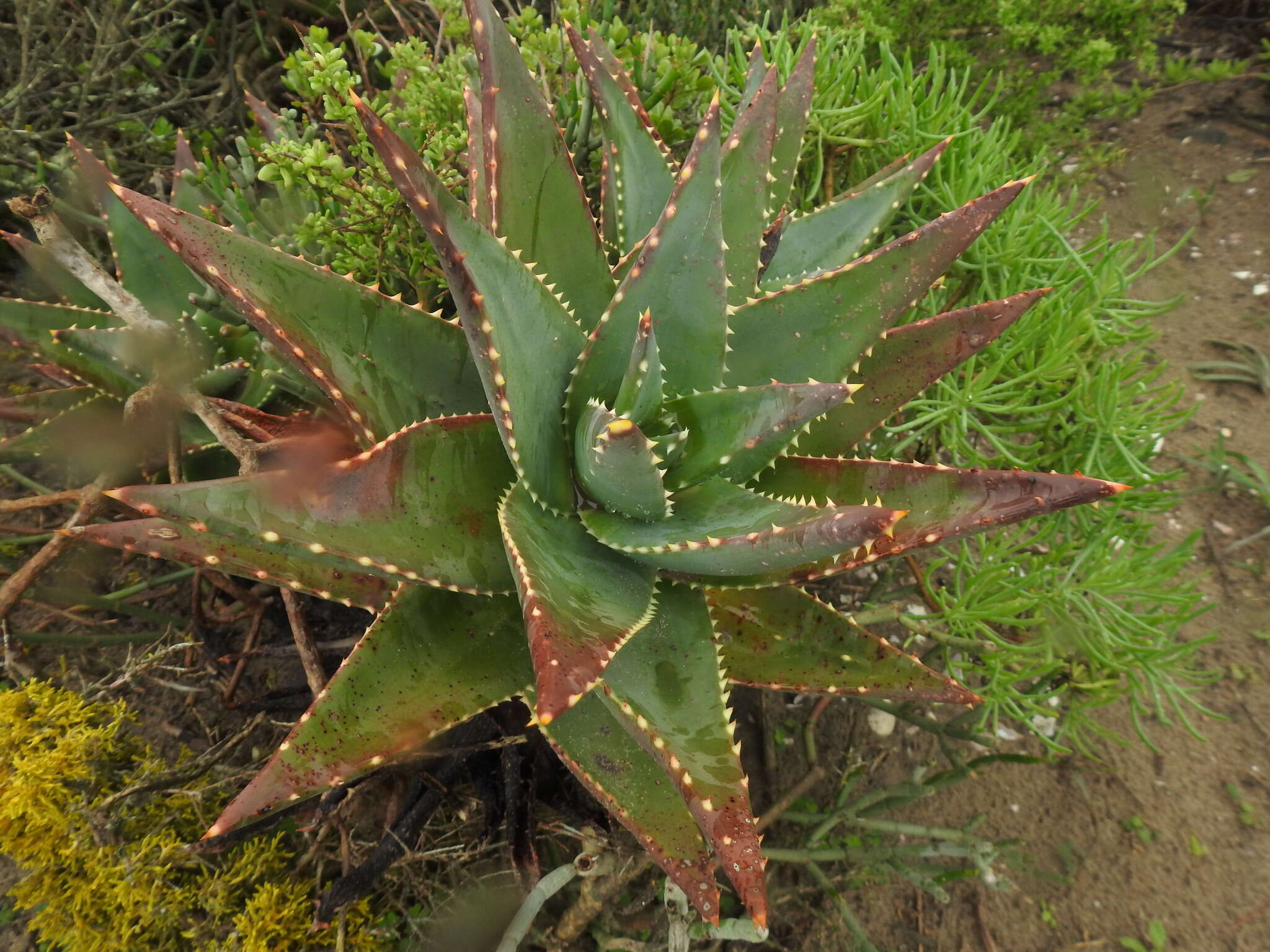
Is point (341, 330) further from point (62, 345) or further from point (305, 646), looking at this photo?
point (62, 345)

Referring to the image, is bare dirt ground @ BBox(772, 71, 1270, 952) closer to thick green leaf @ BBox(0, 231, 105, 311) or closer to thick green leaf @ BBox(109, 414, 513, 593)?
thick green leaf @ BBox(109, 414, 513, 593)

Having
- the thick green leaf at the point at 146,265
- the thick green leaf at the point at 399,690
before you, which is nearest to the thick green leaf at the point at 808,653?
the thick green leaf at the point at 399,690

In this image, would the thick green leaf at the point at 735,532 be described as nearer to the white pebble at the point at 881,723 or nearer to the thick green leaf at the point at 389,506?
the thick green leaf at the point at 389,506

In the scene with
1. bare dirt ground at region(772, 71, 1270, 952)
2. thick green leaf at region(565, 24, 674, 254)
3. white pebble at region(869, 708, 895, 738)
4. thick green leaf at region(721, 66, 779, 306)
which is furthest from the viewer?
white pebble at region(869, 708, 895, 738)

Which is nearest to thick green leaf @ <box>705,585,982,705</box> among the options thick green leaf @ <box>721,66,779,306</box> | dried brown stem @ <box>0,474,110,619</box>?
thick green leaf @ <box>721,66,779,306</box>

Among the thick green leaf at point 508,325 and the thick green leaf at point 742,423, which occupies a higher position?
the thick green leaf at point 508,325

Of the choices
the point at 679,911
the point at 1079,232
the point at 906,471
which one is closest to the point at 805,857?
the point at 679,911

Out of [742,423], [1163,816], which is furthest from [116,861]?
[1163,816]
